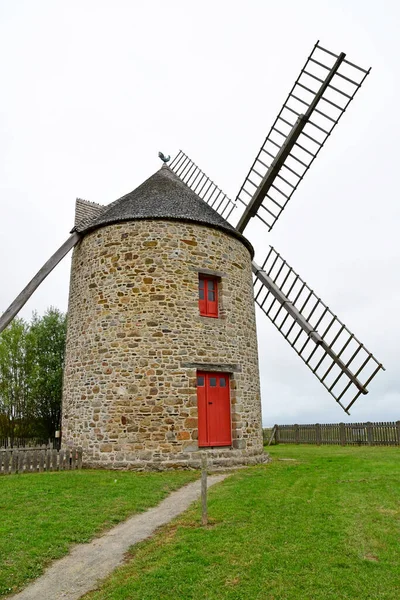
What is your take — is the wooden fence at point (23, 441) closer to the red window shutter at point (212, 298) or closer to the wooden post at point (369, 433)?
the red window shutter at point (212, 298)

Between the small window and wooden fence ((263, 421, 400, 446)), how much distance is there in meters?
11.1

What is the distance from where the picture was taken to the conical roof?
14.2m

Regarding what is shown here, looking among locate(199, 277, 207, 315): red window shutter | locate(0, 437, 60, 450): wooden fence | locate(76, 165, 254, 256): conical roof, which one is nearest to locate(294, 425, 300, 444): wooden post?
locate(76, 165, 254, 256): conical roof

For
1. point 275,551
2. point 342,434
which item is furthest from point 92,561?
point 342,434

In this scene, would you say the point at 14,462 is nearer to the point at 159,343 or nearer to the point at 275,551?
the point at 159,343

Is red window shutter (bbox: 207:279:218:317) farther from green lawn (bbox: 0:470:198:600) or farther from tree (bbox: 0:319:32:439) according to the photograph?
tree (bbox: 0:319:32:439)

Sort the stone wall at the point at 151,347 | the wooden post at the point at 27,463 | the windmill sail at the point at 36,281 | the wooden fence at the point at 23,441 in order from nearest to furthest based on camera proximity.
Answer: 1. the wooden post at the point at 27,463
2. the stone wall at the point at 151,347
3. the windmill sail at the point at 36,281
4. the wooden fence at the point at 23,441

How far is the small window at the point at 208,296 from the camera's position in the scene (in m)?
14.2

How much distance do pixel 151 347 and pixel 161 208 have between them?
4.34m

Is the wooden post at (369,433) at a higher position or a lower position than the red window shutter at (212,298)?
lower

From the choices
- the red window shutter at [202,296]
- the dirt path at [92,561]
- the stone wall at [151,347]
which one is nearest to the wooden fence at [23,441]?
the stone wall at [151,347]

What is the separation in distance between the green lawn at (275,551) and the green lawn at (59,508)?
3.40 feet

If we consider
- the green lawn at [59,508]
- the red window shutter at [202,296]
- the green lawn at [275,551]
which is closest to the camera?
the green lawn at [275,551]

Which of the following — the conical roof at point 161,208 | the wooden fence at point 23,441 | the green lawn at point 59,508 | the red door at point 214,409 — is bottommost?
the green lawn at point 59,508
